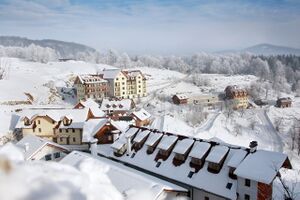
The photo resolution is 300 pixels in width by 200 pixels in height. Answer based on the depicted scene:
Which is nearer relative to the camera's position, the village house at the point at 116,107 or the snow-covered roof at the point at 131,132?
the snow-covered roof at the point at 131,132

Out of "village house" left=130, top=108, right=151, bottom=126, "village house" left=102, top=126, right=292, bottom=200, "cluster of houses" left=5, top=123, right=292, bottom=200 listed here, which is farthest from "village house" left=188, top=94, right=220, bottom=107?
"village house" left=102, top=126, right=292, bottom=200

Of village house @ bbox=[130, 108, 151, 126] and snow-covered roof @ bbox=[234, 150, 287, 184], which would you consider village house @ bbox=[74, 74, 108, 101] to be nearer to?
village house @ bbox=[130, 108, 151, 126]

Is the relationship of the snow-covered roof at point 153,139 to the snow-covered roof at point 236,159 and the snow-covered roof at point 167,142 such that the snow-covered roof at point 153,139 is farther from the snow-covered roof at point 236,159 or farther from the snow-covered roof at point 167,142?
the snow-covered roof at point 236,159

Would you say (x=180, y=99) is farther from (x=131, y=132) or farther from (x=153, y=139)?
(x=153, y=139)

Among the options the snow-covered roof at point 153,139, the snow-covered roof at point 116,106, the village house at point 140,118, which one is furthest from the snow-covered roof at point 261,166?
the snow-covered roof at point 116,106

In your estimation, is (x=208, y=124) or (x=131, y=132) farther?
(x=208, y=124)

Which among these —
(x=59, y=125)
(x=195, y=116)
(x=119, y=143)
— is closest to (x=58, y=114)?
(x=59, y=125)

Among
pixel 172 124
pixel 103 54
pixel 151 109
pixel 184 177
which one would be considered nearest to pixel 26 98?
pixel 151 109
